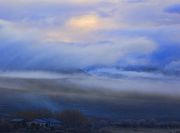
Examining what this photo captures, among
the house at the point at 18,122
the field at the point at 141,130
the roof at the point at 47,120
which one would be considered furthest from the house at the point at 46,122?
the field at the point at 141,130

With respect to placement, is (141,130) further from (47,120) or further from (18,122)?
(18,122)

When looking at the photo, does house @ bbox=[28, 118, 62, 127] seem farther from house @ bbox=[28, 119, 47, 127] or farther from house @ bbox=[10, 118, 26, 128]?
house @ bbox=[10, 118, 26, 128]

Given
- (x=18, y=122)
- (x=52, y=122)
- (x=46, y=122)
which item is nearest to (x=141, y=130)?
(x=52, y=122)

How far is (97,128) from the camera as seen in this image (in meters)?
65.4

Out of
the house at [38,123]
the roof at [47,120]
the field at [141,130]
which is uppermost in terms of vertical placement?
the roof at [47,120]

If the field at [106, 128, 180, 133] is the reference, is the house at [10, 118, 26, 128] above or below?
above

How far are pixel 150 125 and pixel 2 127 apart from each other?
749 inches

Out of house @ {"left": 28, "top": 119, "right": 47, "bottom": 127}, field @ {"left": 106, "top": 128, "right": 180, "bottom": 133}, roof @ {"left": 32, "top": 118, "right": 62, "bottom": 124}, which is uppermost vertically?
roof @ {"left": 32, "top": 118, "right": 62, "bottom": 124}

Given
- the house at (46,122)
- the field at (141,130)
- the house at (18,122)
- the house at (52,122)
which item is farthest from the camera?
the house at (52,122)

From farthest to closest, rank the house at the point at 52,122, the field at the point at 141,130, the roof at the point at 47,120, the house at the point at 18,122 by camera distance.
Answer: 1. the roof at the point at 47,120
2. the house at the point at 52,122
3. the field at the point at 141,130
4. the house at the point at 18,122

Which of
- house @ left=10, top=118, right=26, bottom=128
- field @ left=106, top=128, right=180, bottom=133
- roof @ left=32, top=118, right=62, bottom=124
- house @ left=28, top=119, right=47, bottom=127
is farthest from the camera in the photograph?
roof @ left=32, top=118, right=62, bottom=124

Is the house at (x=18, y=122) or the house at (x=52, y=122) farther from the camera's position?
the house at (x=52, y=122)

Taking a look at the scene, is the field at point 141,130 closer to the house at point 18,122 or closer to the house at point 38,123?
the house at point 38,123

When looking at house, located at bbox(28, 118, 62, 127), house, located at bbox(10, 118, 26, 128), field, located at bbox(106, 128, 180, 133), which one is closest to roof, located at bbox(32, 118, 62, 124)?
house, located at bbox(28, 118, 62, 127)
